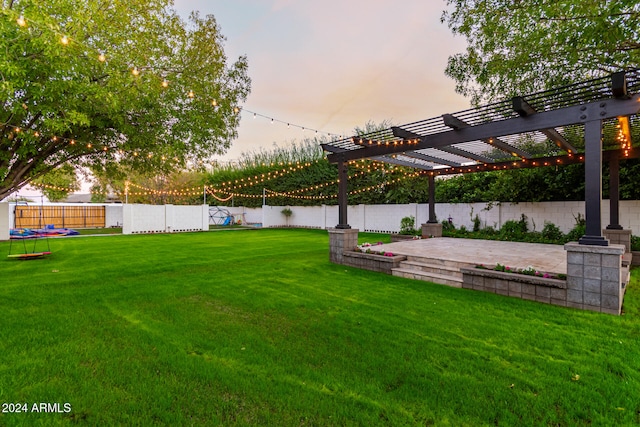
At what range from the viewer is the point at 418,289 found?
4883 mm

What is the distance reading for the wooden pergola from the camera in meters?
3.94

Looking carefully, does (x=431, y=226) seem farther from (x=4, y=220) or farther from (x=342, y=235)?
(x=4, y=220)

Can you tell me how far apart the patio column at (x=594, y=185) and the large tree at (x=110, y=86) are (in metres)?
6.98

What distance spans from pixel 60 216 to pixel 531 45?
21.7 meters

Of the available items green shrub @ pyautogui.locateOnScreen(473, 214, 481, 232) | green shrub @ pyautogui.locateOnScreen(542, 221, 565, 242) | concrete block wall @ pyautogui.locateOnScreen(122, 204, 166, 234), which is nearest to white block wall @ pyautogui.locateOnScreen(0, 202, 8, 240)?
concrete block wall @ pyautogui.locateOnScreen(122, 204, 166, 234)

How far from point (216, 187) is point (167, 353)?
799 inches

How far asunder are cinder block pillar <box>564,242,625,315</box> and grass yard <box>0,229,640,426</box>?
0.24 m

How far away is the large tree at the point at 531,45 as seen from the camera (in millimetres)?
4582

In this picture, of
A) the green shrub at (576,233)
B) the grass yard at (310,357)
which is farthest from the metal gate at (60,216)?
the green shrub at (576,233)

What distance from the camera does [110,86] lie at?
552cm

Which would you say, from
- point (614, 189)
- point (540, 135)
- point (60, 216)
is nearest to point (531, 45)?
point (540, 135)

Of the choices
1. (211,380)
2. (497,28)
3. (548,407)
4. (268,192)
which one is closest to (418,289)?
(548,407)

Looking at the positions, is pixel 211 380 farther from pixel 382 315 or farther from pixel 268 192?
pixel 268 192

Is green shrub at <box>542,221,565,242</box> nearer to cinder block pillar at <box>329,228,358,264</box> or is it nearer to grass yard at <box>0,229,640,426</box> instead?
grass yard at <box>0,229,640,426</box>
